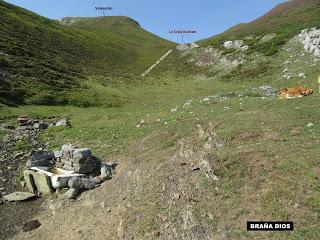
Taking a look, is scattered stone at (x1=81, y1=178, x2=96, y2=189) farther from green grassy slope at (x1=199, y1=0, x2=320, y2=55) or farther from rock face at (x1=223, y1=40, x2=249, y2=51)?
rock face at (x1=223, y1=40, x2=249, y2=51)

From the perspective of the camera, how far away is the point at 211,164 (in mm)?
16953

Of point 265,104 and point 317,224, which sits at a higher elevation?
point 265,104

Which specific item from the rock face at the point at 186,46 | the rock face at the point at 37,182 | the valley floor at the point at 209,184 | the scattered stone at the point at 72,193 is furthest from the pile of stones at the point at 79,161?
the rock face at the point at 186,46

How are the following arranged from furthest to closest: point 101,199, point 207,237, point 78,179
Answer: point 78,179 → point 101,199 → point 207,237

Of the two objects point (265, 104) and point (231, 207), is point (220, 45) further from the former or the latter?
point (231, 207)

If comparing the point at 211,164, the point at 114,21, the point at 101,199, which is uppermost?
the point at 114,21

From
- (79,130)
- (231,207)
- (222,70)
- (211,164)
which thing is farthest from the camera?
(222,70)

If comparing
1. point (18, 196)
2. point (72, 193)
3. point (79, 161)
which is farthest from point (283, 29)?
point (18, 196)

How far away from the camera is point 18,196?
2144 centimetres

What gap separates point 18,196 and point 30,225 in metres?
3.39

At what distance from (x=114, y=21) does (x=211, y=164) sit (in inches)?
7490

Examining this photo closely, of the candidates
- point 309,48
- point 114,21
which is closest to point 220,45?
point 309,48

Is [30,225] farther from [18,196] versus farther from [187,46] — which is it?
[187,46]

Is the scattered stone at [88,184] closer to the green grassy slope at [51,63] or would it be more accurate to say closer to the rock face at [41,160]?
the rock face at [41,160]
